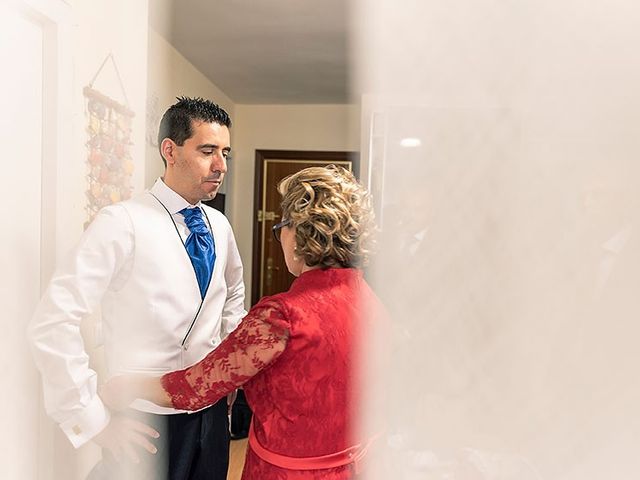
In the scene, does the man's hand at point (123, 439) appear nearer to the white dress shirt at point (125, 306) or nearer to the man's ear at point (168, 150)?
the white dress shirt at point (125, 306)

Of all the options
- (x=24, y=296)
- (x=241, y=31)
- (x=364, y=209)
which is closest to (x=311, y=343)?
(x=364, y=209)

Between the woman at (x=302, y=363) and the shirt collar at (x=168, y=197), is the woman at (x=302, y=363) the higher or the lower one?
the lower one

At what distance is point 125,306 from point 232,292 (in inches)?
8.5

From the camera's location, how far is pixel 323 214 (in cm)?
54

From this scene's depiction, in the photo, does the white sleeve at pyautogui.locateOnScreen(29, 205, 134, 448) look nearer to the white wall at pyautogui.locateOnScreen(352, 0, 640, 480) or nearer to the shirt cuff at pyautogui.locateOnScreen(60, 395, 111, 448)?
the shirt cuff at pyautogui.locateOnScreen(60, 395, 111, 448)

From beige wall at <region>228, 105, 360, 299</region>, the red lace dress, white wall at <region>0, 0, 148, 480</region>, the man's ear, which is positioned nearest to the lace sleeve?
the red lace dress

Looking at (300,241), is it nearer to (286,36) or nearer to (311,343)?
(311,343)

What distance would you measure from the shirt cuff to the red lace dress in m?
0.07

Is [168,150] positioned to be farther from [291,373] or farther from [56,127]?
[291,373]

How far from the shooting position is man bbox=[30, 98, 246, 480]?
51 cm

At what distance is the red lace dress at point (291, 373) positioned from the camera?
51cm

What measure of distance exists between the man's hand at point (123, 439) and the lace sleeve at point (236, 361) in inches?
2.7

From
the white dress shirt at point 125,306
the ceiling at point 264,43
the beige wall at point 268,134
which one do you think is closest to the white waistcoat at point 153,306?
the white dress shirt at point 125,306

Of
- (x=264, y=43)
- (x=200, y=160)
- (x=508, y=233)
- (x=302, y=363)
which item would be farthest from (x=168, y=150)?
(x=264, y=43)
